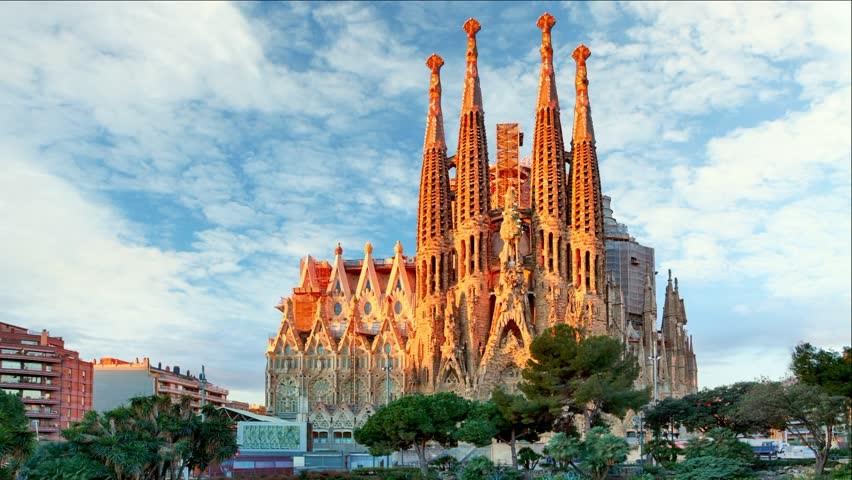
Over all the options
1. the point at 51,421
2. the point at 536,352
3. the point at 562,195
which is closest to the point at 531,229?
the point at 562,195

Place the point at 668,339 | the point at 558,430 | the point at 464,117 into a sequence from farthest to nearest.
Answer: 1. the point at 668,339
2. the point at 464,117
3. the point at 558,430

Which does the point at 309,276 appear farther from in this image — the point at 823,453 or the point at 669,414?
the point at 823,453

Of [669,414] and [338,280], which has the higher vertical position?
[338,280]

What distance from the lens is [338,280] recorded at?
269 feet

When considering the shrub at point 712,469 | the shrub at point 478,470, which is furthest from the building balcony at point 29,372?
the shrub at point 712,469

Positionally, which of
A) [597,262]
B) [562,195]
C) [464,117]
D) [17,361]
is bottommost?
[17,361]

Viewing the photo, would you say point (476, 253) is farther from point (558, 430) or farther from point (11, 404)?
point (11, 404)

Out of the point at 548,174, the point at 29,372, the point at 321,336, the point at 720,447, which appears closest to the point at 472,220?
the point at 548,174

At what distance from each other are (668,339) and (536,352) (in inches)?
1482

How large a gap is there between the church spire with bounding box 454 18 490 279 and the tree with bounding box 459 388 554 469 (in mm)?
25463

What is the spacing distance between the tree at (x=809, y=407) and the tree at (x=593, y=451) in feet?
26.6

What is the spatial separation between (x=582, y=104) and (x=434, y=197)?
45.5ft

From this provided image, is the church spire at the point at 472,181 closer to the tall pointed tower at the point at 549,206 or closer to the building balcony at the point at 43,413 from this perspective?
the tall pointed tower at the point at 549,206

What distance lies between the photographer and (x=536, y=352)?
4569 centimetres
